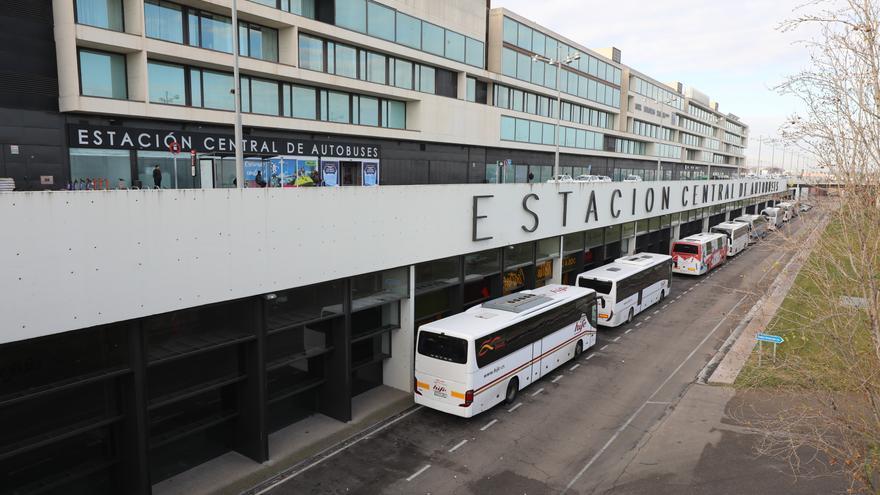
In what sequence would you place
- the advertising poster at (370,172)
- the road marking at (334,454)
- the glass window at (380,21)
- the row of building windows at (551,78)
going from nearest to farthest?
1. the road marking at (334,454)
2. the glass window at (380,21)
3. the advertising poster at (370,172)
4. the row of building windows at (551,78)

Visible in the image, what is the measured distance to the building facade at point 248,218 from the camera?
10383mm

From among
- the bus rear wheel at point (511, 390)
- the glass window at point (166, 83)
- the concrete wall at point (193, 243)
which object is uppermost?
the glass window at point (166, 83)

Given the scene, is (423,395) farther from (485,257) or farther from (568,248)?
(568,248)

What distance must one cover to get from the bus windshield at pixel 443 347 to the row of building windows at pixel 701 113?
101 metres

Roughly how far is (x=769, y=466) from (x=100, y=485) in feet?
50.0

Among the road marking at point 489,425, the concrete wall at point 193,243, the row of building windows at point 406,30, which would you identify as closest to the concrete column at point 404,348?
the concrete wall at point 193,243

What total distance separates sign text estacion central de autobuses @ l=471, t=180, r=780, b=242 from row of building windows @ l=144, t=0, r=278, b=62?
16.0m

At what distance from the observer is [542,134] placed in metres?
52.4

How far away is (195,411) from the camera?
13.3m

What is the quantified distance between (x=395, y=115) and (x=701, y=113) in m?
94.2

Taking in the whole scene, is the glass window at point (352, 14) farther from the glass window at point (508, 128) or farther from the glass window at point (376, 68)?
the glass window at point (508, 128)

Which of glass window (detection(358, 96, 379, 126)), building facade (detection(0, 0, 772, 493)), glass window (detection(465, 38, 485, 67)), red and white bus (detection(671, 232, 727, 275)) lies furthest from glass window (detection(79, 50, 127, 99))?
red and white bus (detection(671, 232, 727, 275))

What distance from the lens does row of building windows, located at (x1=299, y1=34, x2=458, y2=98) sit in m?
31.2

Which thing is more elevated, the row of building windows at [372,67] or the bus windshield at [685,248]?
the row of building windows at [372,67]
